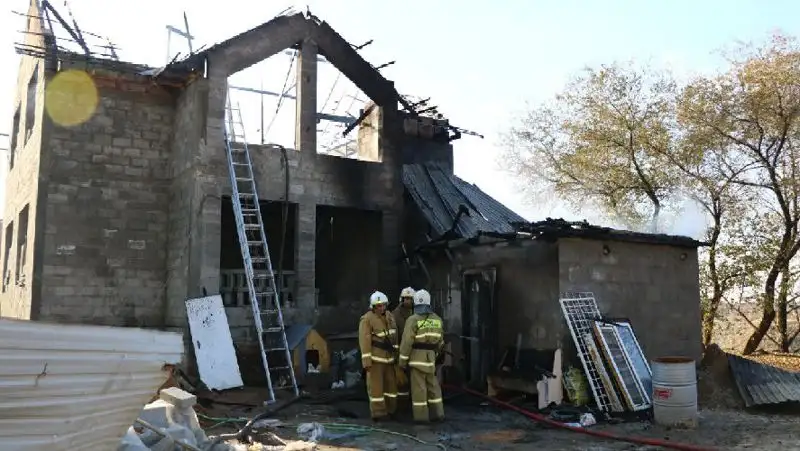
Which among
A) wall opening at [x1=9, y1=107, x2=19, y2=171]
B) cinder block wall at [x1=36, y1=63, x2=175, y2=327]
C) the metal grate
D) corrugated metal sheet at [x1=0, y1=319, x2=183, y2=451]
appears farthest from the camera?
wall opening at [x1=9, y1=107, x2=19, y2=171]

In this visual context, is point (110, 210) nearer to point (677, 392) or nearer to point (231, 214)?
point (231, 214)

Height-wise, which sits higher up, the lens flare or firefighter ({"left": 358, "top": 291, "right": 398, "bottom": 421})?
the lens flare

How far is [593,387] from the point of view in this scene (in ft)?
32.1

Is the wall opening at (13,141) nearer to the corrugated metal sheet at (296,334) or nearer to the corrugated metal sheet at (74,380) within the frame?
the corrugated metal sheet at (296,334)

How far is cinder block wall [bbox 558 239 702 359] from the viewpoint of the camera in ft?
35.8

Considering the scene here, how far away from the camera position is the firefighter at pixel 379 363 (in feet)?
30.9

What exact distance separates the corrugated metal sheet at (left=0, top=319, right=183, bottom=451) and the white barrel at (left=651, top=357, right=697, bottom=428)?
6144 millimetres

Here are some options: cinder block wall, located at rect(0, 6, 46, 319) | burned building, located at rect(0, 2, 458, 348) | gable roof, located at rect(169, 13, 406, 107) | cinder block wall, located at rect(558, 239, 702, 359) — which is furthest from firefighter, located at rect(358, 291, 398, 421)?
cinder block wall, located at rect(0, 6, 46, 319)

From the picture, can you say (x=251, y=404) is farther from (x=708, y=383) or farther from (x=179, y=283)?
(x=708, y=383)

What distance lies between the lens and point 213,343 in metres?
11.5

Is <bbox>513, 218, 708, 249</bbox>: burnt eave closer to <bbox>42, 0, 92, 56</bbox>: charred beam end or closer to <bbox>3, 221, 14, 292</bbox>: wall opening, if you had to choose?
<bbox>42, 0, 92, 56</bbox>: charred beam end

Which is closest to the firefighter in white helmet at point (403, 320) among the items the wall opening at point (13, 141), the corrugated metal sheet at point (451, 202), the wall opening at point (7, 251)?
the corrugated metal sheet at point (451, 202)

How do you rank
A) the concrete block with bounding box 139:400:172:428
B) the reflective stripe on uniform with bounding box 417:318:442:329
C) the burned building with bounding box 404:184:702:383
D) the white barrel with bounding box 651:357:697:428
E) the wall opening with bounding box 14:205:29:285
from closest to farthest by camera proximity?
the concrete block with bounding box 139:400:172:428 → the white barrel with bounding box 651:357:697:428 → the reflective stripe on uniform with bounding box 417:318:442:329 → the burned building with bounding box 404:184:702:383 → the wall opening with bounding box 14:205:29:285

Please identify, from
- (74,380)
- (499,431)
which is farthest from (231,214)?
(74,380)
